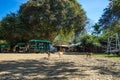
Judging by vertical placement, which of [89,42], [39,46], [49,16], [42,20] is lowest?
[39,46]

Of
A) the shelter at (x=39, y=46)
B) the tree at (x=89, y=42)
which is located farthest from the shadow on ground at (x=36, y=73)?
the tree at (x=89, y=42)

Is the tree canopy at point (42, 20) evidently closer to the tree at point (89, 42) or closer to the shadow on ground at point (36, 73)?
the tree at point (89, 42)

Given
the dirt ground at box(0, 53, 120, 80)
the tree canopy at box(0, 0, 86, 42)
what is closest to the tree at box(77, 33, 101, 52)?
the tree canopy at box(0, 0, 86, 42)

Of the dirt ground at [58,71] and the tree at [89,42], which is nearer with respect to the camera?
the dirt ground at [58,71]

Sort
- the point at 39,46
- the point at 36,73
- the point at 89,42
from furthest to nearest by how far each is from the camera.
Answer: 1. the point at 89,42
2. the point at 39,46
3. the point at 36,73

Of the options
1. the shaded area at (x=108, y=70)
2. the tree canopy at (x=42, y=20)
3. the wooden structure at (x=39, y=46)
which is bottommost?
the shaded area at (x=108, y=70)

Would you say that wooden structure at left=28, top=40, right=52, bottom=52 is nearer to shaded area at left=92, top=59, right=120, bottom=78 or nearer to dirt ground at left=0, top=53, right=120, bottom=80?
dirt ground at left=0, top=53, right=120, bottom=80

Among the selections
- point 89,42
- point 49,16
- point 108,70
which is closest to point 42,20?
point 49,16

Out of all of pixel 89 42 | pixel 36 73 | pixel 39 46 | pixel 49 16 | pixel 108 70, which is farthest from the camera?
pixel 89 42

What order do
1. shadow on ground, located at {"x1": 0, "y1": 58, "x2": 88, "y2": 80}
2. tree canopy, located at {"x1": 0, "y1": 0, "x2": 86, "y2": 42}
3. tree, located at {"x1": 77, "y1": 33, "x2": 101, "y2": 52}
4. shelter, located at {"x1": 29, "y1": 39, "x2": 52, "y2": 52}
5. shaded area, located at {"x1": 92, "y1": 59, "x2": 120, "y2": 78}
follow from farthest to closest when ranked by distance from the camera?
tree, located at {"x1": 77, "y1": 33, "x2": 101, "y2": 52} < tree canopy, located at {"x1": 0, "y1": 0, "x2": 86, "y2": 42} < shelter, located at {"x1": 29, "y1": 39, "x2": 52, "y2": 52} < shaded area, located at {"x1": 92, "y1": 59, "x2": 120, "y2": 78} < shadow on ground, located at {"x1": 0, "y1": 58, "x2": 88, "y2": 80}

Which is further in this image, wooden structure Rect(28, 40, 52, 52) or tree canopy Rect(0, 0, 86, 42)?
tree canopy Rect(0, 0, 86, 42)

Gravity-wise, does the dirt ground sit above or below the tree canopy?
below

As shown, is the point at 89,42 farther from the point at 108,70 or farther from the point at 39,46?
the point at 108,70

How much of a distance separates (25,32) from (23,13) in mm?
3934
